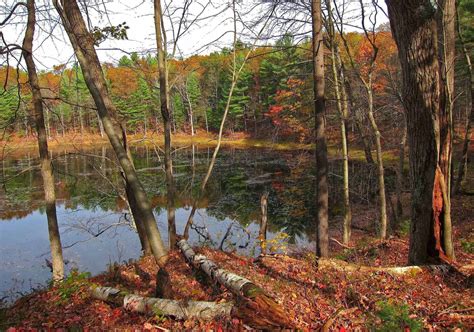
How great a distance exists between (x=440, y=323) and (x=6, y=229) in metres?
17.7

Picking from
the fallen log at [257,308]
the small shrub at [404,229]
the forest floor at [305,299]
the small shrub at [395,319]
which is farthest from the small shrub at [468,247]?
the fallen log at [257,308]

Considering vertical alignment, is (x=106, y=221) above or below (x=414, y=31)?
below

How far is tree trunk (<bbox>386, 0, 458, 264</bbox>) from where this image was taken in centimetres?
421

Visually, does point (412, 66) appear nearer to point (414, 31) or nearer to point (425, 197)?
point (414, 31)

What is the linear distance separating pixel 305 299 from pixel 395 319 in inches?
43.0

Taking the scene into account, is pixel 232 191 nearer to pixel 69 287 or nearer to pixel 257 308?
pixel 69 287

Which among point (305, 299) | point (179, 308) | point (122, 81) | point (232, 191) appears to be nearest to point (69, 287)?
point (179, 308)

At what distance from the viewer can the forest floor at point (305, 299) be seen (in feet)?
11.7

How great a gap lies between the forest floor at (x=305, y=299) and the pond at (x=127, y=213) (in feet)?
8.48

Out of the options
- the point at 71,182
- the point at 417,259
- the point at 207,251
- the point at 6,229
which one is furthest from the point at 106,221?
the point at 417,259

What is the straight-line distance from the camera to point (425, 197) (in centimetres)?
457

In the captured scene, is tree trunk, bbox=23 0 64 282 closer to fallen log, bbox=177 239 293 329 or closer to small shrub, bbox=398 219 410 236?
fallen log, bbox=177 239 293 329

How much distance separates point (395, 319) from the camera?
137 inches

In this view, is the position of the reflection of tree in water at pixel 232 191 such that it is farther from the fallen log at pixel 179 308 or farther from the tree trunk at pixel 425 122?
the fallen log at pixel 179 308
